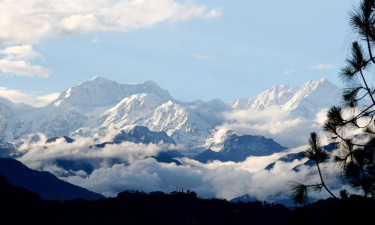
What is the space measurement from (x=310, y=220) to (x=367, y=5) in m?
8.94

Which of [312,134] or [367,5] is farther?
[312,134]

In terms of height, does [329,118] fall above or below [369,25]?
A: below

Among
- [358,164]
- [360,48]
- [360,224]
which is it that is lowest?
[360,224]

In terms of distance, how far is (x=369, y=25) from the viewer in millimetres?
27156

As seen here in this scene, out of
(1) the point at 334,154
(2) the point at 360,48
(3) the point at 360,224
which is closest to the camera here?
(3) the point at 360,224

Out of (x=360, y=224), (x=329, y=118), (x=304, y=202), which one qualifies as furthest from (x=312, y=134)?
(x=360, y=224)

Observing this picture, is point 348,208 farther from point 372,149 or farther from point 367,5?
point 367,5

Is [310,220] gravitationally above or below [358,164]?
below

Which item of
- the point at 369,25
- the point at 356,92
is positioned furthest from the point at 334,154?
the point at 369,25

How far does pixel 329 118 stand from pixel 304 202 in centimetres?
382

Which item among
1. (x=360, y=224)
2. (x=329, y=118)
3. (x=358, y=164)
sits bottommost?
(x=360, y=224)

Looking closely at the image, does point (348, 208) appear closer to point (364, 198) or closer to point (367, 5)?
point (364, 198)

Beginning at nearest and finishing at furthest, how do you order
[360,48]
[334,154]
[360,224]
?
[360,224], [360,48], [334,154]

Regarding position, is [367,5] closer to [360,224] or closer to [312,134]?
[312,134]
